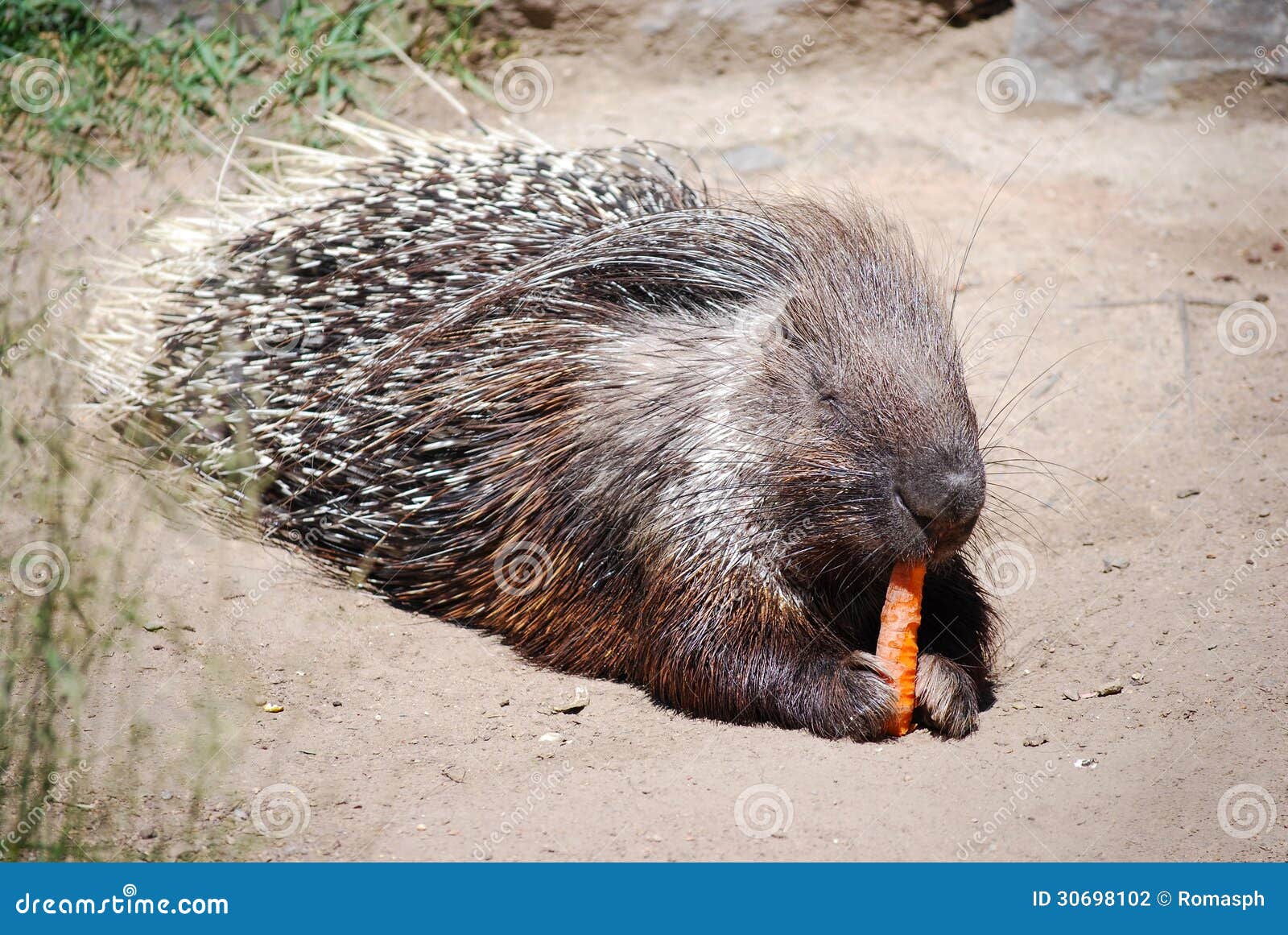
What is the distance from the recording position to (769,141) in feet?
18.5

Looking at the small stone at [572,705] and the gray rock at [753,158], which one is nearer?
the small stone at [572,705]

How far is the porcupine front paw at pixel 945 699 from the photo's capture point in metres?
3.04

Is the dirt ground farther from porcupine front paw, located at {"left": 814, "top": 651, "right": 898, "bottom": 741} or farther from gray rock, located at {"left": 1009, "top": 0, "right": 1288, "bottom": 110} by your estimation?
gray rock, located at {"left": 1009, "top": 0, "right": 1288, "bottom": 110}

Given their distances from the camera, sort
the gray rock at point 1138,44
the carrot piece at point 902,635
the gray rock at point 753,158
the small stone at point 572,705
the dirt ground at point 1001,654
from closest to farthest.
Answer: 1. the dirt ground at point 1001,654
2. the carrot piece at point 902,635
3. the small stone at point 572,705
4. the gray rock at point 753,158
5. the gray rock at point 1138,44

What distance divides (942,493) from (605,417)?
975mm

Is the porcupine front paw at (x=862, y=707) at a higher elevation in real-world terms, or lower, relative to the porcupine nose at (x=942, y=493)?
lower

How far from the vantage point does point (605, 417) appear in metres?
3.30

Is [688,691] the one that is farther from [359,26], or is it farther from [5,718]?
[359,26]

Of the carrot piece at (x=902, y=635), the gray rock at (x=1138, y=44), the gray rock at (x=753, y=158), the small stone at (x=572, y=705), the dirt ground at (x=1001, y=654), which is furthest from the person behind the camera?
the gray rock at (x=1138, y=44)

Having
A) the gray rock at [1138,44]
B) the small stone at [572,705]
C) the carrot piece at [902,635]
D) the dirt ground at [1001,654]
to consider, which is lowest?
the small stone at [572,705]

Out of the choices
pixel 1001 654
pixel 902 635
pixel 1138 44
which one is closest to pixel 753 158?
pixel 1138 44

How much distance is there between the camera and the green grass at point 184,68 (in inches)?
217

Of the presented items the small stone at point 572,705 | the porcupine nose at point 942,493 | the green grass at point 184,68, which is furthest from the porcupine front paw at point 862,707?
the green grass at point 184,68

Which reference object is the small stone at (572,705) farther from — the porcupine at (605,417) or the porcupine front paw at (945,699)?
the porcupine front paw at (945,699)
